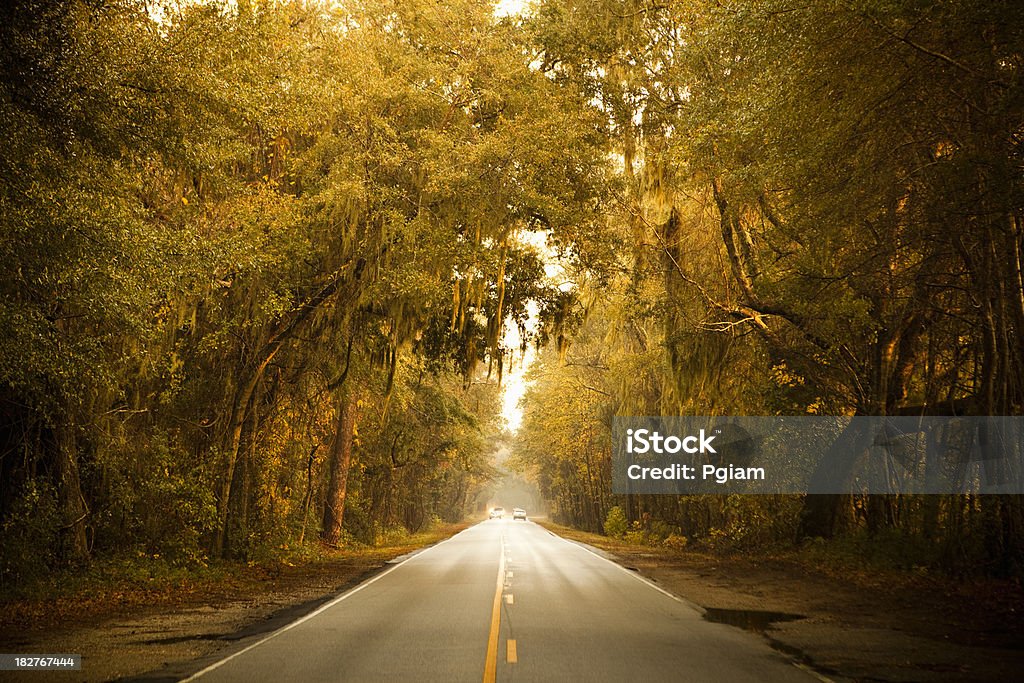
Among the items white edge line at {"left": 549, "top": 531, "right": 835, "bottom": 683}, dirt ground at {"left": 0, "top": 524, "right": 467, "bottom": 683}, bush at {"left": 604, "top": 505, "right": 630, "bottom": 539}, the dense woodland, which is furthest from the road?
bush at {"left": 604, "top": 505, "right": 630, "bottom": 539}

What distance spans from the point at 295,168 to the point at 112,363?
5.49 m

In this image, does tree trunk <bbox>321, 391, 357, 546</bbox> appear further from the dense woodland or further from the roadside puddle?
the roadside puddle

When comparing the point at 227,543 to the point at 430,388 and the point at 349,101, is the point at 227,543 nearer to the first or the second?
the point at 349,101

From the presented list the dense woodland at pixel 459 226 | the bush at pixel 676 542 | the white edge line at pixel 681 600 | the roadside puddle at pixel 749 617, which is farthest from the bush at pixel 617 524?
the roadside puddle at pixel 749 617

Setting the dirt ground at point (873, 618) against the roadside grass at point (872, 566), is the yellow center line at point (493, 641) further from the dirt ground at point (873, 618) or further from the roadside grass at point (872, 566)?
the roadside grass at point (872, 566)

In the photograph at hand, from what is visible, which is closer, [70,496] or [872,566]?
[70,496]

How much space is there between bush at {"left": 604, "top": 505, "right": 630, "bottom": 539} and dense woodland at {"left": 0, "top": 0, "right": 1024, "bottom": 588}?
65.5ft

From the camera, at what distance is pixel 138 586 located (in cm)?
1545

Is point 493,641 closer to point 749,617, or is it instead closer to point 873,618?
point 749,617

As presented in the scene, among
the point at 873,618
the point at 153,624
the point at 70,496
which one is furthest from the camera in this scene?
the point at 70,496

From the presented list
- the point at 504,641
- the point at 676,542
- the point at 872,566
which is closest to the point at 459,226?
the point at 504,641

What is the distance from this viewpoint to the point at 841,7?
9.23 metres

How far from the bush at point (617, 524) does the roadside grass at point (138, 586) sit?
2663cm

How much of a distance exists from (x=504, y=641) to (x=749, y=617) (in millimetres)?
5051
